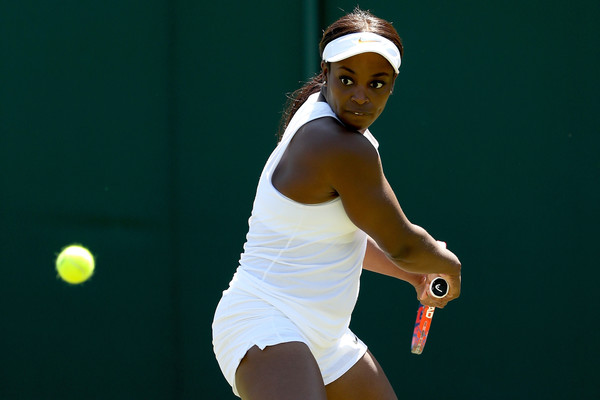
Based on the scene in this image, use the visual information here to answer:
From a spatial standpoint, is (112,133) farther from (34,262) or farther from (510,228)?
(510,228)

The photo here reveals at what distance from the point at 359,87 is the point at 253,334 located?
731 millimetres

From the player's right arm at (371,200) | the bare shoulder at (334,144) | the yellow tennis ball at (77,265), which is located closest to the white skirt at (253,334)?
the player's right arm at (371,200)

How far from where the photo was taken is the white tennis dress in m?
2.33

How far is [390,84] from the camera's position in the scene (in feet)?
7.97

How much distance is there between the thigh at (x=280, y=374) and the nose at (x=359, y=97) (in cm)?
67

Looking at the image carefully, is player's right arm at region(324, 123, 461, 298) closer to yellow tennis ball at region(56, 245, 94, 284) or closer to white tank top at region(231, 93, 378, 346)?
white tank top at region(231, 93, 378, 346)

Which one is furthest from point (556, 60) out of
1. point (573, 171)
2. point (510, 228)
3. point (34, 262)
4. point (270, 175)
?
point (34, 262)

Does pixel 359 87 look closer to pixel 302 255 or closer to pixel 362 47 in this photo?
pixel 362 47

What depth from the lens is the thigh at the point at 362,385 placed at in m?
2.59

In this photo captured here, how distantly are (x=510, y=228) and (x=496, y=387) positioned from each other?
0.73 m

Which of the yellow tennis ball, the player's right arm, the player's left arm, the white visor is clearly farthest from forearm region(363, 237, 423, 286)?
the yellow tennis ball

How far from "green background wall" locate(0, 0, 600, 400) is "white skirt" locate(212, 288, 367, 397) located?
1558 mm

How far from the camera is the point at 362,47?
91.1 inches

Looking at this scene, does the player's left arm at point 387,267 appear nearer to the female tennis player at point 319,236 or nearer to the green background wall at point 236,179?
the female tennis player at point 319,236
